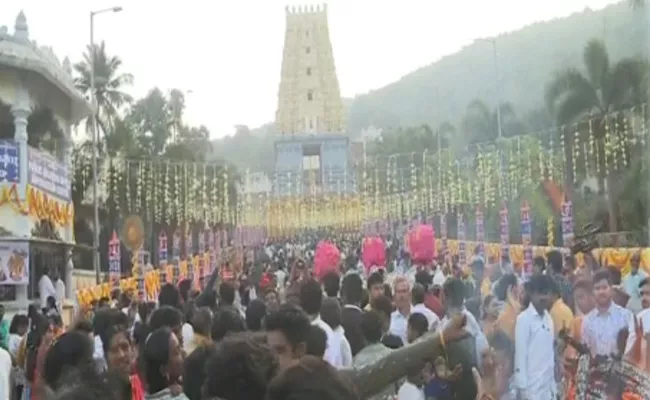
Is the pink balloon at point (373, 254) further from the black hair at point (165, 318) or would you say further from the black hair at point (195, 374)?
the black hair at point (195, 374)

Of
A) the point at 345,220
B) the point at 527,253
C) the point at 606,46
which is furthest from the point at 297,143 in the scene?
the point at 527,253

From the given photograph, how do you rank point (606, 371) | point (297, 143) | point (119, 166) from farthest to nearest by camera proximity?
point (297, 143) < point (119, 166) < point (606, 371)

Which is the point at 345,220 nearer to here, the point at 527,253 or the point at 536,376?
the point at 527,253

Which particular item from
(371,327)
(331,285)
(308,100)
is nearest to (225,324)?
(371,327)

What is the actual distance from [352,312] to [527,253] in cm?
1235

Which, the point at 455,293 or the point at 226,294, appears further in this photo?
the point at 226,294

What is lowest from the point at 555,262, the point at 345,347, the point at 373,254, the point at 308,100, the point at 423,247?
the point at 345,347

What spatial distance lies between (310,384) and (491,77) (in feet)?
210

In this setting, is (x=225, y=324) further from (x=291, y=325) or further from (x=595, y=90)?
(x=595, y=90)

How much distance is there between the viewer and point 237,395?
9.89ft

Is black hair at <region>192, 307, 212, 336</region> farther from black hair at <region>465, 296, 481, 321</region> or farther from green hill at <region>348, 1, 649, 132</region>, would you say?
green hill at <region>348, 1, 649, 132</region>

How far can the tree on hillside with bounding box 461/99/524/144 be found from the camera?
4322 centimetres

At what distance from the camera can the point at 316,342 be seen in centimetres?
430

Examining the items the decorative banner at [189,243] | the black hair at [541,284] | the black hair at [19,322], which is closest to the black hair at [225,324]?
the black hair at [541,284]
